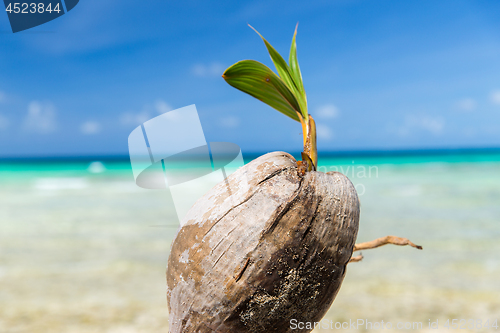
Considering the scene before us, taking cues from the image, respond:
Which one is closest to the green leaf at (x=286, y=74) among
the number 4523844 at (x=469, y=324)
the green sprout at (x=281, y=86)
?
the green sprout at (x=281, y=86)

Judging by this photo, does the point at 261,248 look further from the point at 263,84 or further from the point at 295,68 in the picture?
the point at 295,68

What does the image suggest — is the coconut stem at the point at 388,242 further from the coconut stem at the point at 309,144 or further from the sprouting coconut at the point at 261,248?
the coconut stem at the point at 309,144

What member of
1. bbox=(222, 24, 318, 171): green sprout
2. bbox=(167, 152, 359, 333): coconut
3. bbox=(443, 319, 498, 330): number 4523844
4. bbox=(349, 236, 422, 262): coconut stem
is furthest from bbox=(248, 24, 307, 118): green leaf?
bbox=(443, 319, 498, 330): number 4523844

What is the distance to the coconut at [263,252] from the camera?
5.99 ft

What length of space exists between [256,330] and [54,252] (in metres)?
5.15

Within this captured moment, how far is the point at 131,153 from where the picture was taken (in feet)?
8.02

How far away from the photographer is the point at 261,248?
1.81m

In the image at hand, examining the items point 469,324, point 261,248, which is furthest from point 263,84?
point 469,324

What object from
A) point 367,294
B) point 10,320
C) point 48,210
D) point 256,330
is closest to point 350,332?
point 367,294

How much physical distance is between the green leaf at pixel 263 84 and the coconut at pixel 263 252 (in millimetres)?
472

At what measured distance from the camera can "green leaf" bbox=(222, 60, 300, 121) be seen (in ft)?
6.79

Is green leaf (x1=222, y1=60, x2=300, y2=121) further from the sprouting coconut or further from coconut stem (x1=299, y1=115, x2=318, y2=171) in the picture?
coconut stem (x1=299, y1=115, x2=318, y2=171)

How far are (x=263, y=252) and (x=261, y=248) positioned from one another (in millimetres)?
23

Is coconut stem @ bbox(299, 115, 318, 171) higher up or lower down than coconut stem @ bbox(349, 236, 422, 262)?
higher up
